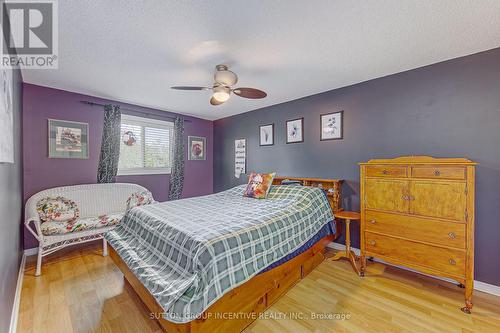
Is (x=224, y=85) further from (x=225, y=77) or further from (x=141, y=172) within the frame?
(x=141, y=172)

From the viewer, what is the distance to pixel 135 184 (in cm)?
380

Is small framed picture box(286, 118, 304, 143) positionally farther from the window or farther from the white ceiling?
the window

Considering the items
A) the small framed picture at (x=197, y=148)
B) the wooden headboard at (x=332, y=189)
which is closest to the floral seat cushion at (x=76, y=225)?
the small framed picture at (x=197, y=148)

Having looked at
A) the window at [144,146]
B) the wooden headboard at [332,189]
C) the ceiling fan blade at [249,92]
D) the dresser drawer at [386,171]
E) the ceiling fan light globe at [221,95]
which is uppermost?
the ceiling fan blade at [249,92]

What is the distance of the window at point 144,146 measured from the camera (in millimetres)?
3875

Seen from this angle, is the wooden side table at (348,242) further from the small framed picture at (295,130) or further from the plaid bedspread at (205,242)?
the small framed picture at (295,130)

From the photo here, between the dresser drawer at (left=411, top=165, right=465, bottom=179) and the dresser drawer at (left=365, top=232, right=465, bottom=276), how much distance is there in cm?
69

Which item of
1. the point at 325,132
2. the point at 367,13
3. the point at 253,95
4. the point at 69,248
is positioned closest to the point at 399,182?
the point at 325,132

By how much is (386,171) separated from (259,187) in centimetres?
164

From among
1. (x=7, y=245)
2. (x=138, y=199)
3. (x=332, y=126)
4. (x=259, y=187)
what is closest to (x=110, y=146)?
(x=138, y=199)

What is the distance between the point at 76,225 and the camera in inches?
106

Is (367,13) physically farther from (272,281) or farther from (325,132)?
(272,281)

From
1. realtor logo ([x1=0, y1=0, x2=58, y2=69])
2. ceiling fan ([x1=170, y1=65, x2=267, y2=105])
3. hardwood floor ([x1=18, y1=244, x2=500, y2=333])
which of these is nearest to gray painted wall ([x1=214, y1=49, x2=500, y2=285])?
hardwood floor ([x1=18, y1=244, x2=500, y2=333])

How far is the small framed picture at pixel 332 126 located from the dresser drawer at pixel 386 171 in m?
0.84
